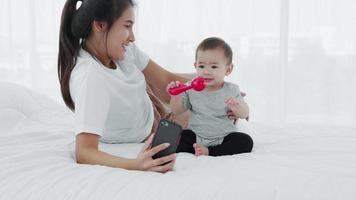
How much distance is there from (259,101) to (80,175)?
2219mm

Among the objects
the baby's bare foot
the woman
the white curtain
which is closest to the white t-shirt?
the woman

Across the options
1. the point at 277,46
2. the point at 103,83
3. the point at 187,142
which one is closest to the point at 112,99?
the point at 103,83

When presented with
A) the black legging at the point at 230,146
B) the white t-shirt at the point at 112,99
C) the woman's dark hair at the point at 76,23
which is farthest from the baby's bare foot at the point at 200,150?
the woman's dark hair at the point at 76,23

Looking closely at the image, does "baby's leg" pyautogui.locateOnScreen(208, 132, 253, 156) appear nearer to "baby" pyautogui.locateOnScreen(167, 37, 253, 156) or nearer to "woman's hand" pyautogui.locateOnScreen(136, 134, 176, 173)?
"baby" pyautogui.locateOnScreen(167, 37, 253, 156)

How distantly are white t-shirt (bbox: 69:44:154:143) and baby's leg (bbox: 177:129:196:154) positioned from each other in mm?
167

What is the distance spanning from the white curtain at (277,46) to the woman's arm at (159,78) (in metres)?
1.36

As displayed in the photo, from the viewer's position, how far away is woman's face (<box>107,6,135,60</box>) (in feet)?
4.23

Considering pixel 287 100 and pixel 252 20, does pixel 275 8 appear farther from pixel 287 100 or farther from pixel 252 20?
pixel 287 100

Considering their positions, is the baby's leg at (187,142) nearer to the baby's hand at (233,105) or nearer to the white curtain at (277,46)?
the baby's hand at (233,105)

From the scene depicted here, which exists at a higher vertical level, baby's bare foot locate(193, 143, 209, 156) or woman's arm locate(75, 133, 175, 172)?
woman's arm locate(75, 133, 175, 172)

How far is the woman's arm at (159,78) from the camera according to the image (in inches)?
66.5

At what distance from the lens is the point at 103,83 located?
119 centimetres

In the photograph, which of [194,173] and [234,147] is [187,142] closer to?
[234,147]

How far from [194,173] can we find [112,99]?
0.42 meters
